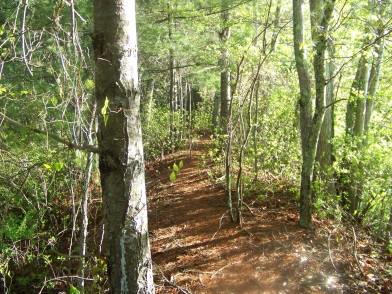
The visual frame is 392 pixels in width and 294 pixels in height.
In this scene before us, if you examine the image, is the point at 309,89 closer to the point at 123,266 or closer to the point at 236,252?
the point at 236,252

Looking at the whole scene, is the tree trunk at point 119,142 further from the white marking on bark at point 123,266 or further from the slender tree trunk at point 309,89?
the slender tree trunk at point 309,89

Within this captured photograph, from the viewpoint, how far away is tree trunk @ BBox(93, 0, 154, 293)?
1863mm

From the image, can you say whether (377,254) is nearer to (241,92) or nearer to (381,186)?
(381,186)

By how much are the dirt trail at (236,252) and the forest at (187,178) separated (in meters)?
0.03

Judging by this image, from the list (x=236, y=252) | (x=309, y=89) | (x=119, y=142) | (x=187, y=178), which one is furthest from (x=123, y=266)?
(x=187, y=178)

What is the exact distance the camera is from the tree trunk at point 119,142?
6.11 ft

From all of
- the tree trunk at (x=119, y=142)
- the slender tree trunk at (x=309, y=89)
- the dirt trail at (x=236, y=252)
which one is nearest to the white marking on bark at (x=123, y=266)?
the tree trunk at (x=119, y=142)

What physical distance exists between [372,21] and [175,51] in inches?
283

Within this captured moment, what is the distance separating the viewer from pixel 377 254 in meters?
4.51

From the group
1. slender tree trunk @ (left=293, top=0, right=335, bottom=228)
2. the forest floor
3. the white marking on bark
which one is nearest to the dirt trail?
the forest floor

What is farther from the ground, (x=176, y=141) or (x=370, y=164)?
(x=370, y=164)

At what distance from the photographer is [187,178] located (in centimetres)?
911

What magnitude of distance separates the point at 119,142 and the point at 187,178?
24.0ft

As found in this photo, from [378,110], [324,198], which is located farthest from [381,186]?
[378,110]
